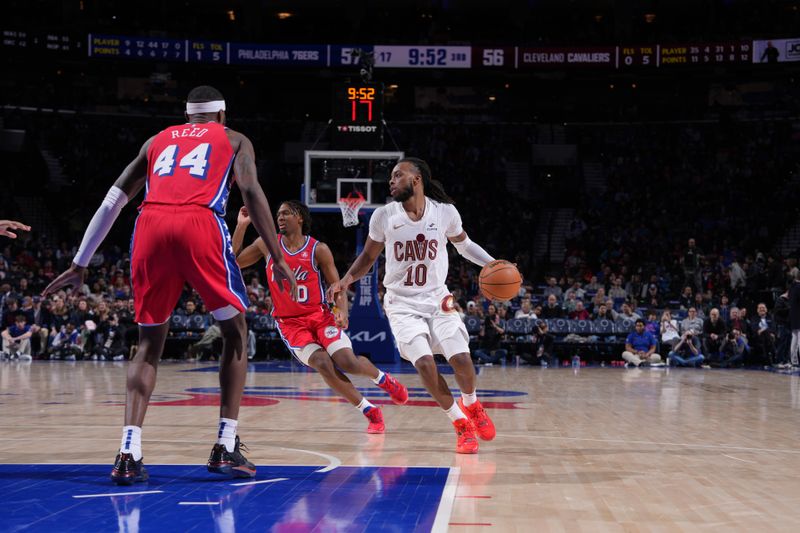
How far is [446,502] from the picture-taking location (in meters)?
4.44

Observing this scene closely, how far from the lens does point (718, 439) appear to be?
23.5 feet

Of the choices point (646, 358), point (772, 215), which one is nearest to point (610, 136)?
point (772, 215)

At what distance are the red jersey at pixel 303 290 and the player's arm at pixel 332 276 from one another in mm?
56

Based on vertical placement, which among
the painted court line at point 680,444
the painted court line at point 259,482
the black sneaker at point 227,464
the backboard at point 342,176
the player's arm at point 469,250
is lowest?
the painted court line at point 680,444

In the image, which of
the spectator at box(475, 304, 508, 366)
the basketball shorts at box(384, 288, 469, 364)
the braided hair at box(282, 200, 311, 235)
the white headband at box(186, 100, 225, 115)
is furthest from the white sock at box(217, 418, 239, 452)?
the spectator at box(475, 304, 508, 366)

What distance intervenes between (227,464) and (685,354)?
1582cm

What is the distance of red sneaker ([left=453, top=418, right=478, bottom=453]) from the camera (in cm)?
625

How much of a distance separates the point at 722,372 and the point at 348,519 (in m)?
14.8

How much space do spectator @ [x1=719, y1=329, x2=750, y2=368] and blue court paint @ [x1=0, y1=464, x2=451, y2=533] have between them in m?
14.9

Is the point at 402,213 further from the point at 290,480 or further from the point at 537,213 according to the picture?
the point at 537,213

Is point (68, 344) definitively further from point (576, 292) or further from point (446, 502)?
point (446, 502)

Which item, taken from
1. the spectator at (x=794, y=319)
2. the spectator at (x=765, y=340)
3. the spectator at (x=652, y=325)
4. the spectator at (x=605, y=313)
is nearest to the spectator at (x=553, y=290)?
the spectator at (x=605, y=313)

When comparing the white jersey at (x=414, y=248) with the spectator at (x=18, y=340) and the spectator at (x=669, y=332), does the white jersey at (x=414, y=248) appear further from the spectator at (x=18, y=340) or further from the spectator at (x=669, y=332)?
the spectator at (x=18, y=340)

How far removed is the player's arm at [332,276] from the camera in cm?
730
